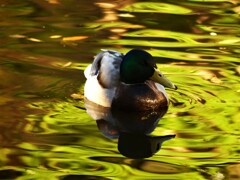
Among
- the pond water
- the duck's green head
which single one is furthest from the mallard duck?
the pond water

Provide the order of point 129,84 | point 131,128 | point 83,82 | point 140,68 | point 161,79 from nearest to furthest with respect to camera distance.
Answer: point 131,128, point 161,79, point 140,68, point 129,84, point 83,82

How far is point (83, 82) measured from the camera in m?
12.4

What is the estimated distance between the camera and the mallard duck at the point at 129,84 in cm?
1149

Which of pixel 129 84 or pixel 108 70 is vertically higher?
pixel 108 70

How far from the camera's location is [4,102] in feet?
37.3

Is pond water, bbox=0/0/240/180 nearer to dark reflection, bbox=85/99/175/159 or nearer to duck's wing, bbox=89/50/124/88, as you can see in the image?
dark reflection, bbox=85/99/175/159

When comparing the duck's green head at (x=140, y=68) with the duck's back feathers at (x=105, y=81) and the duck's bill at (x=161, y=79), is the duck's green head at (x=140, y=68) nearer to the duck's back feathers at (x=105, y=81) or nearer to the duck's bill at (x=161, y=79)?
the duck's bill at (x=161, y=79)

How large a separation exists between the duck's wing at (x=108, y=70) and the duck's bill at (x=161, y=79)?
17.9 inches

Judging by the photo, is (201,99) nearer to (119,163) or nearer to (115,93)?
(115,93)

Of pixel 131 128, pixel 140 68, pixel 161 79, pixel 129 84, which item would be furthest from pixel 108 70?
pixel 131 128

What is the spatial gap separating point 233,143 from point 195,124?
0.71m

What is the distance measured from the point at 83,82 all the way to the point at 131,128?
177cm

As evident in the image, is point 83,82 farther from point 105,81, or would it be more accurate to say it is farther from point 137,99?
point 137,99

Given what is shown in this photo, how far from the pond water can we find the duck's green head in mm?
383
